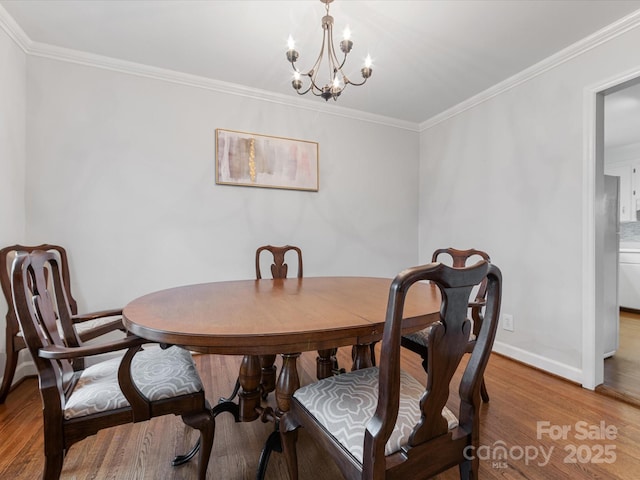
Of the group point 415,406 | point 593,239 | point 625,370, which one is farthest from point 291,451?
point 625,370

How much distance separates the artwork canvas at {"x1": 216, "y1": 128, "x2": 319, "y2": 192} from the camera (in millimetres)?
2770

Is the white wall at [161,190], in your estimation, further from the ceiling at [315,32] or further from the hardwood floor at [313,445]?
the hardwood floor at [313,445]

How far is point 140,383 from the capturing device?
110 cm

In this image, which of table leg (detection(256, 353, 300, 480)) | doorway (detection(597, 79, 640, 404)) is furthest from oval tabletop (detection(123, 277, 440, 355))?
doorway (detection(597, 79, 640, 404))

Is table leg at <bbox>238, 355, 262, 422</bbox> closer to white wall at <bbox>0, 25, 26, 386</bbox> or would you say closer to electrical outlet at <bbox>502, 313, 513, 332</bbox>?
white wall at <bbox>0, 25, 26, 386</bbox>

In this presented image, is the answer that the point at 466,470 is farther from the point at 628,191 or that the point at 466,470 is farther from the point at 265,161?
the point at 628,191

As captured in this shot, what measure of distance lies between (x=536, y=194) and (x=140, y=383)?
293 centimetres

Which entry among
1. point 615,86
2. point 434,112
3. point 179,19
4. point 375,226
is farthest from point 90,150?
point 615,86

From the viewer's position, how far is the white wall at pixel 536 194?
2184 millimetres

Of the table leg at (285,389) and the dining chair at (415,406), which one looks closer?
the dining chair at (415,406)

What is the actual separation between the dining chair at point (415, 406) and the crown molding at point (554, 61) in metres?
2.34

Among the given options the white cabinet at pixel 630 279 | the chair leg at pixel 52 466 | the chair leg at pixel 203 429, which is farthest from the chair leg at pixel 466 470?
the white cabinet at pixel 630 279

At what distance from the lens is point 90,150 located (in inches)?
92.6

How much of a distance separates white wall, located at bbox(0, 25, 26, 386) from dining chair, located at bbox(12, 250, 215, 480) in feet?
4.14
